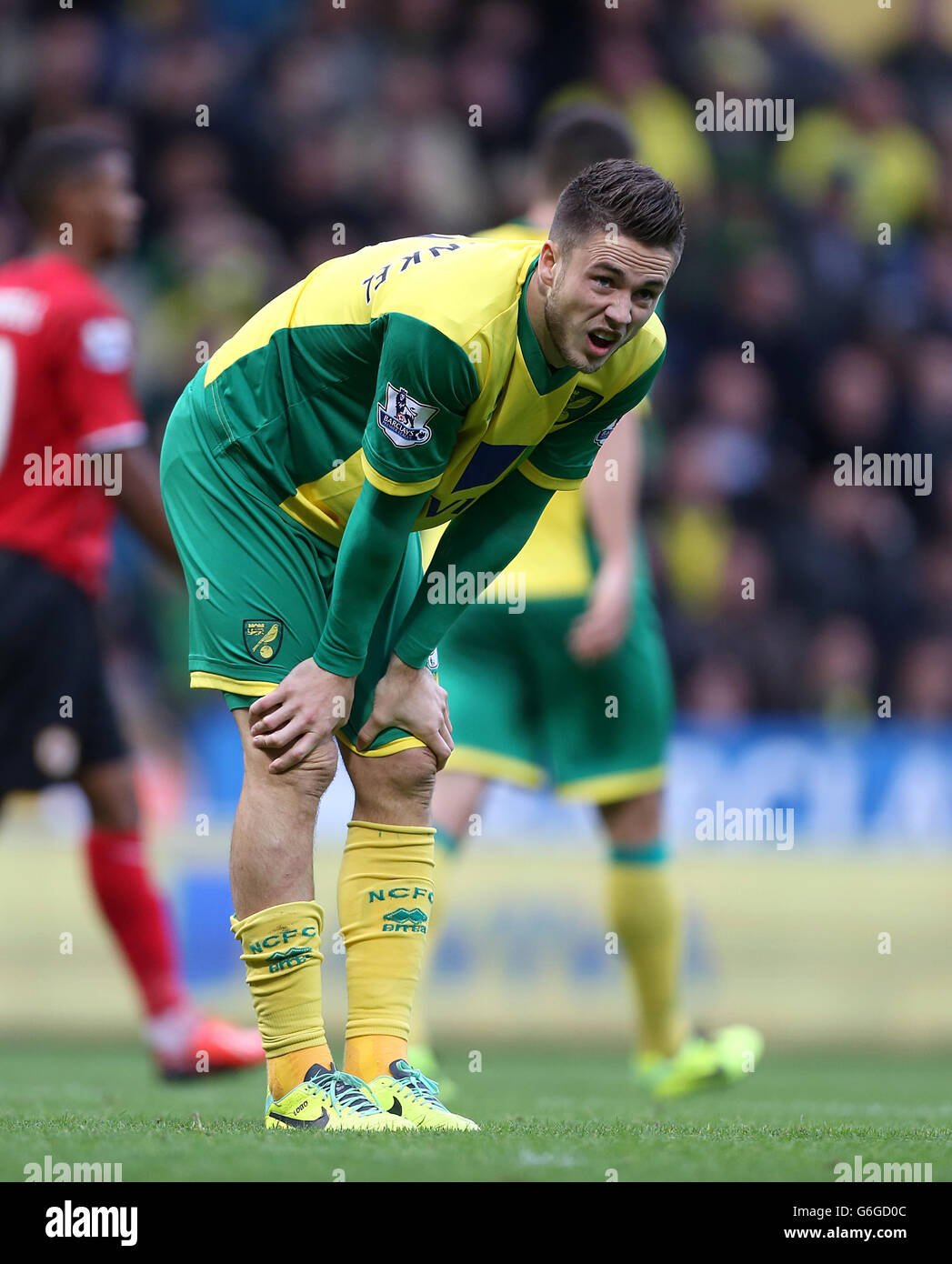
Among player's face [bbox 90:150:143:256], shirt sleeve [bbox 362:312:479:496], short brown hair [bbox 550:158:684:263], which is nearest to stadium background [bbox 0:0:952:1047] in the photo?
player's face [bbox 90:150:143:256]

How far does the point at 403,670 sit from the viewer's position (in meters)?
3.52

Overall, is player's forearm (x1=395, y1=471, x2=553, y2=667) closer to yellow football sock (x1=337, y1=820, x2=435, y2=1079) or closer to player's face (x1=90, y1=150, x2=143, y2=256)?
yellow football sock (x1=337, y1=820, x2=435, y2=1079)

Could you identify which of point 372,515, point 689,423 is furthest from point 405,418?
point 689,423

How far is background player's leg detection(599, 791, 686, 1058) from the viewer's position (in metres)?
5.29

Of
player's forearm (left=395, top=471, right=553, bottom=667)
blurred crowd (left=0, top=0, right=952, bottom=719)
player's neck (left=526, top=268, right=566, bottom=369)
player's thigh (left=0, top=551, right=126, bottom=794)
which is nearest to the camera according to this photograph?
player's neck (left=526, top=268, right=566, bottom=369)

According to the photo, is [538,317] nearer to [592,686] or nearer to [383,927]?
[383,927]

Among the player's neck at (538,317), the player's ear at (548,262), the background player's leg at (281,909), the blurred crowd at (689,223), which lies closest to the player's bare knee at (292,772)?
the background player's leg at (281,909)

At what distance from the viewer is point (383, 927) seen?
138 inches

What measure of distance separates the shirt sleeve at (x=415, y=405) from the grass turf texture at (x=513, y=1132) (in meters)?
1.16

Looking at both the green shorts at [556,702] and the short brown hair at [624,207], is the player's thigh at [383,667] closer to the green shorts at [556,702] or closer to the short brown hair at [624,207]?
the short brown hair at [624,207]

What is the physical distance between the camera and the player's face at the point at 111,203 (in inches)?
223
